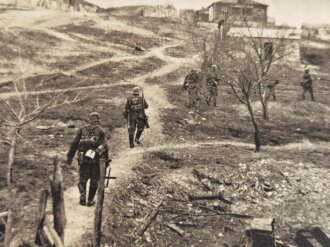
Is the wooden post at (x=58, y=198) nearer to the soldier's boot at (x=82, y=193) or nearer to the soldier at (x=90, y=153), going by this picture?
the soldier at (x=90, y=153)

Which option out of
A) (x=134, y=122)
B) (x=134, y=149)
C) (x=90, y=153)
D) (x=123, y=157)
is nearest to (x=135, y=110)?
(x=134, y=122)

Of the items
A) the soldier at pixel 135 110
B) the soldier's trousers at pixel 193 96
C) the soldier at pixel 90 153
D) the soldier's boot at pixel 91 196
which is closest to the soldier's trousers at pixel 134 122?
the soldier at pixel 135 110

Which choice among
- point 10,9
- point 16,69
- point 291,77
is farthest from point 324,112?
point 10,9

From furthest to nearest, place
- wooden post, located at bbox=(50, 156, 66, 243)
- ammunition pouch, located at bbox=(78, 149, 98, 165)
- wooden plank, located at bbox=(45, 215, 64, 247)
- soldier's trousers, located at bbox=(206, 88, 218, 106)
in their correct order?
soldier's trousers, located at bbox=(206, 88, 218, 106) < ammunition pouch, located at bbox=(78, 149, 98, 165) < wooden post, located at bbox=(50, 156, 66, 243) < wooden plank, located at bbox=(45, 215, 64, 247)

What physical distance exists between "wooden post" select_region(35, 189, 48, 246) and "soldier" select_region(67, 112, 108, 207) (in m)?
1.63

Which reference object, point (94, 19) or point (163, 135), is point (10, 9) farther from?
point (163, 135)

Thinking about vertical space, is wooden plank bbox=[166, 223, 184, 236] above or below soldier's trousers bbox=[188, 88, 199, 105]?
below

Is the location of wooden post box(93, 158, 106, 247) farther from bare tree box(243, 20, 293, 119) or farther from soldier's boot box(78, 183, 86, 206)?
bare tree box(243, 20, 293, 119)

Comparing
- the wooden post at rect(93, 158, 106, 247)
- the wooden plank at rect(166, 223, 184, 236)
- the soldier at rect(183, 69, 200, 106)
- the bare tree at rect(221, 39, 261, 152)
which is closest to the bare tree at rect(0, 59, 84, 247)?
the wooden post at rect(93, 158, 106, 247)

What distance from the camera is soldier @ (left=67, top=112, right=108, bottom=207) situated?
8.05 metres

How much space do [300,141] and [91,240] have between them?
1055 centimetres

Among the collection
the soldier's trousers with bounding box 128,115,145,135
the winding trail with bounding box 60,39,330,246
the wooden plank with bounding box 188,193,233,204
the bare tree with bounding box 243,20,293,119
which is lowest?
the wooden plank with bounding box 188,193,233,204

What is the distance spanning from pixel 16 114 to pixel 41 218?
6.50 ft

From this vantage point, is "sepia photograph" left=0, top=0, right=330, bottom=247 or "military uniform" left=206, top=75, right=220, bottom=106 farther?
"military uniform" left=206, top=75, right=220, bottom=106
